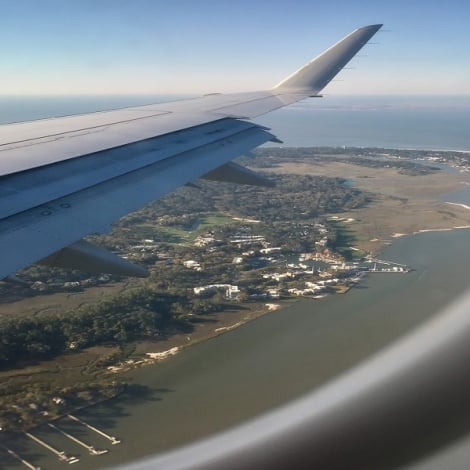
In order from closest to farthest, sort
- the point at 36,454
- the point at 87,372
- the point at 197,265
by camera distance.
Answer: the point at 36,454
the point at 87,372
the point at 197,265

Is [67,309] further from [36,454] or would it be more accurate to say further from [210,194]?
[210,194]

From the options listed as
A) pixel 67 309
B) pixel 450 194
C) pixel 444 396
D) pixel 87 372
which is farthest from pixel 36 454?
pixel 450 194

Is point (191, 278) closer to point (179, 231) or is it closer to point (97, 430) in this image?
point (179, 231)

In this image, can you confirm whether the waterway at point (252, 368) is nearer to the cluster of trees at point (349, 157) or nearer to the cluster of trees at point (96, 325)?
the cluster of trees at point (96, 325)

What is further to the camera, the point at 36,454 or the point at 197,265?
the point at 197,265

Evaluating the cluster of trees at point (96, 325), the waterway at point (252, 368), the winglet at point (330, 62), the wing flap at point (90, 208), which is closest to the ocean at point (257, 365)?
the waterway at point (252, 368)

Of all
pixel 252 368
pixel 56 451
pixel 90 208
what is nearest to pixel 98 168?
pixel 90 208
